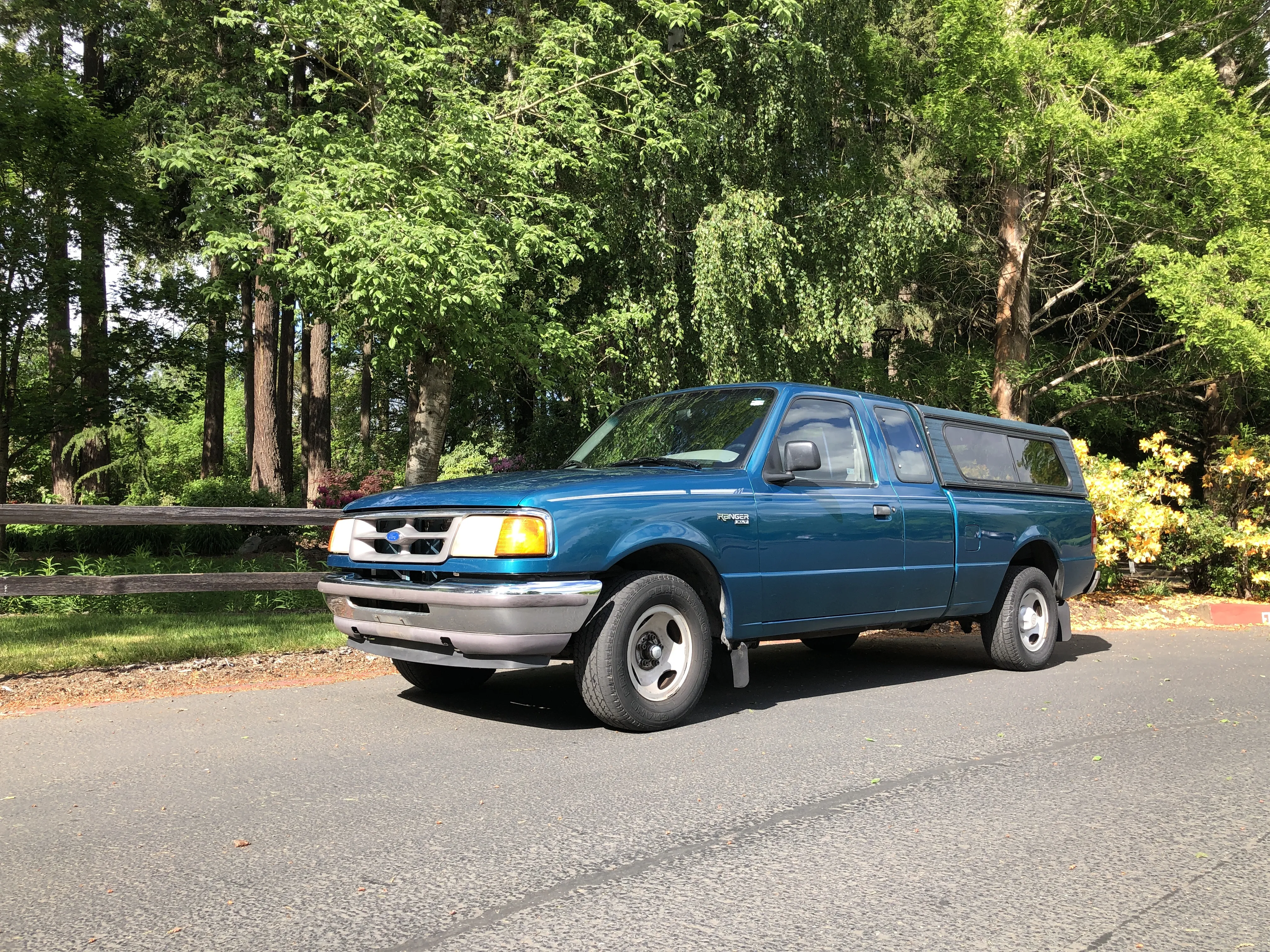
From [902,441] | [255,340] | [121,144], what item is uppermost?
[121,144]

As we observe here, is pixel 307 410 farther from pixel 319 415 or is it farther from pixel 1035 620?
pixel 1035 620

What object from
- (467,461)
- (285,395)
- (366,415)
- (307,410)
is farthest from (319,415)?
(366,415)

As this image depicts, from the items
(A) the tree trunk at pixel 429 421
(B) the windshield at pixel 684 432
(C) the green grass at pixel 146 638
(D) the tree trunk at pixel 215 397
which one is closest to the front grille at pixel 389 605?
(B) the windshield at pixel 684 432

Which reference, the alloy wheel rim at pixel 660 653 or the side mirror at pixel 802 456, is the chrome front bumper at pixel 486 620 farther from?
the side mirror at pixel 802 456

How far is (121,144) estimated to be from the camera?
1561 centimetres

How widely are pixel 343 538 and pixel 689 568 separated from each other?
2209 millimetres

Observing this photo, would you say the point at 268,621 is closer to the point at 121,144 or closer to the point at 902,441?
the point at 902,441

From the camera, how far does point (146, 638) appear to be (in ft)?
29.1

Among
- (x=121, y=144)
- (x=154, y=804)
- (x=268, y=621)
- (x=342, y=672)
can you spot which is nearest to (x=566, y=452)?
(x=121, y=144)

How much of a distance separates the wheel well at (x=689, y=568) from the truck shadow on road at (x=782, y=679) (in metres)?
0.69

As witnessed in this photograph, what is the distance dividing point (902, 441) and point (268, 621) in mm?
6362

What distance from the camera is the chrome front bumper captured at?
5.13 meters

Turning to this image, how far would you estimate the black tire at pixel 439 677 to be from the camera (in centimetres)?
668

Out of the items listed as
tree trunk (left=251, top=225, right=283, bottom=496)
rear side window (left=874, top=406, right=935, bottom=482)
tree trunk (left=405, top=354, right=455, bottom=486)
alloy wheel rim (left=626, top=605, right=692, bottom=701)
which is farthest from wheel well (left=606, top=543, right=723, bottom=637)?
tree trunk (left=251, top=225, right=283, bottom=496)
